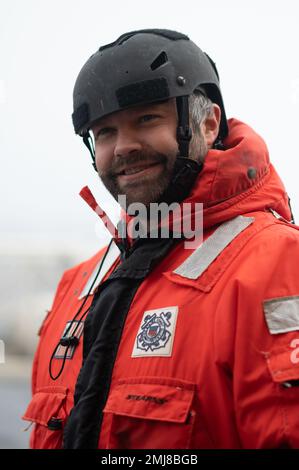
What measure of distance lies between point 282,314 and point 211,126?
1092 mm

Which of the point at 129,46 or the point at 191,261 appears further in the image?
the point at 129,46

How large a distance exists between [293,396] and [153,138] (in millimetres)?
1140

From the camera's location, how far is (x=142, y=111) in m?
2.30

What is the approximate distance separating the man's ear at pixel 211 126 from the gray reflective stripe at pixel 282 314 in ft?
3.14

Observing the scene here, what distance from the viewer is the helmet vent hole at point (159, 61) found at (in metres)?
2.42

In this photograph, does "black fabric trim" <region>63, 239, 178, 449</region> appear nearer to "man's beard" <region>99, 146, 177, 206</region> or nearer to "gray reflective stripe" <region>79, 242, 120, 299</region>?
"man's beard" <region>99, 146, 177, 206</region>

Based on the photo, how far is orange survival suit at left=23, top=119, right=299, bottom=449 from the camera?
5.57 feet

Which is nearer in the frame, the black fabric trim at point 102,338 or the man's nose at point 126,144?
the black fabric trim at point 102,338

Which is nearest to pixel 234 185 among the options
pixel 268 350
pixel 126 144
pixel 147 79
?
pixel 126 144

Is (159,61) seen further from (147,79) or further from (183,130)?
(183,130)

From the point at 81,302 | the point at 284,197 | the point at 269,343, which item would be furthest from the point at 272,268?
the point at 81,302

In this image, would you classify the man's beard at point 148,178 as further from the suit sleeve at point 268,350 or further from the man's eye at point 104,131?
the suit sleeve at point 268,350

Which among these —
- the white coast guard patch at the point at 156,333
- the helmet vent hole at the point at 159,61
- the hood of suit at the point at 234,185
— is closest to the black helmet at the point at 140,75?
the helmet vent hole at the point at 159,61
